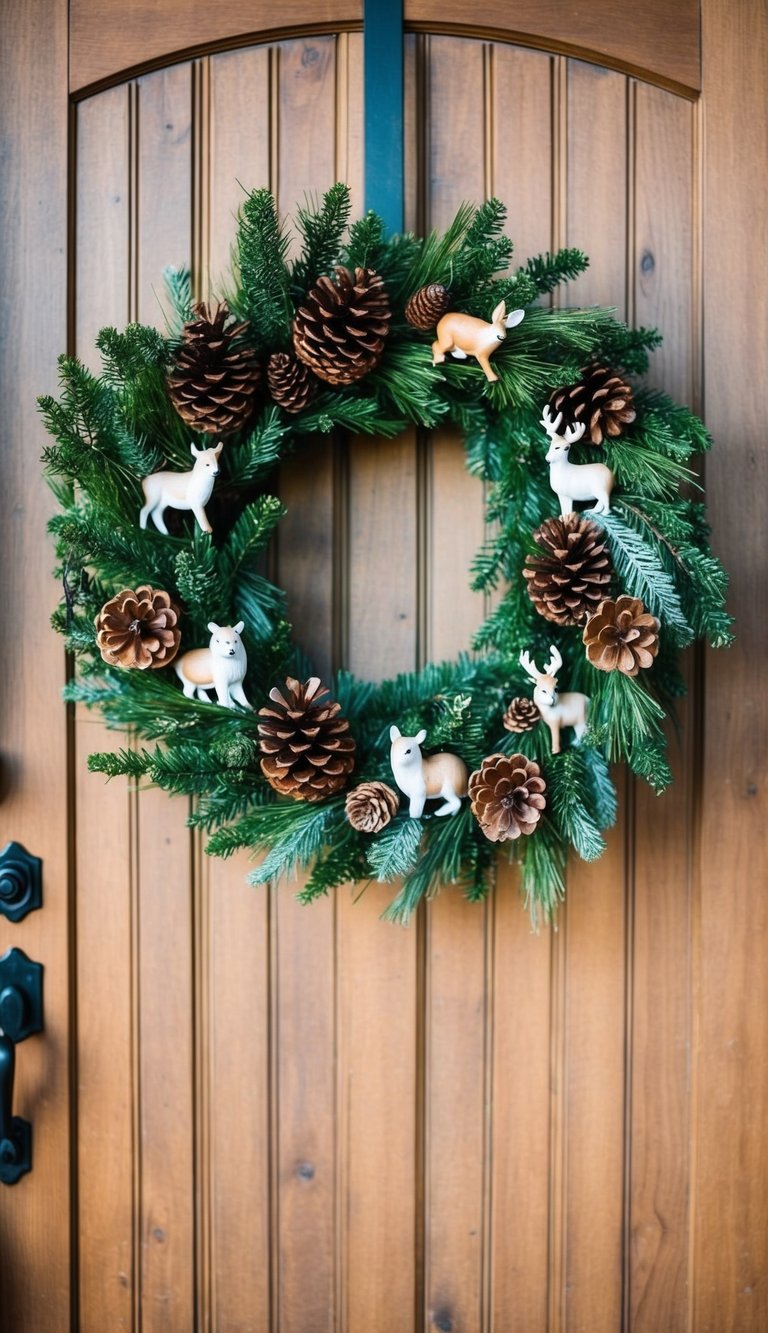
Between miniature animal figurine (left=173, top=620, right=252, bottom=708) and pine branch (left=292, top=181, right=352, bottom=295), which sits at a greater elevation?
pine branch (left=292, top=181, right=352, bottom=295)

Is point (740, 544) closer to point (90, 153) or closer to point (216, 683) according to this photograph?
point (216, 683)

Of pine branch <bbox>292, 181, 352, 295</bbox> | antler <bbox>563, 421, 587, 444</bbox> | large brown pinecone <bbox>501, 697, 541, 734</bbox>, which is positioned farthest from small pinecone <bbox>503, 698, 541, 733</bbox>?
pine branch <bbox>292, 181, 352, 295</bbox>

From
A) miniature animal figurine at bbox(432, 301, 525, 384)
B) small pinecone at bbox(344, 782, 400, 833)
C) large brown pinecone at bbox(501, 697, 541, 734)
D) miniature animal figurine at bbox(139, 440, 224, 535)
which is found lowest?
small pinecone at bbox(344, 782, 400, 833)

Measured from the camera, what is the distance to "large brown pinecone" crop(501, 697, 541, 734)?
79 centimetres

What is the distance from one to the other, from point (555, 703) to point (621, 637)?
0.31 ft

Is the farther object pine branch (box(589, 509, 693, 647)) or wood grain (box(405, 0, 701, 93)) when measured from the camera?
wood grain (box(405, 0, 701, 93))

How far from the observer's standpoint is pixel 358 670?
3.05ft

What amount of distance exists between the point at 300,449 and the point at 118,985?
2.12ft

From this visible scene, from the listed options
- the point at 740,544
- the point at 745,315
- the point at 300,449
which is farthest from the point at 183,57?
the point at 740,544

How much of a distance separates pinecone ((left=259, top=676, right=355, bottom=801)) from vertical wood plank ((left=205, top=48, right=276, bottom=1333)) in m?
0.22

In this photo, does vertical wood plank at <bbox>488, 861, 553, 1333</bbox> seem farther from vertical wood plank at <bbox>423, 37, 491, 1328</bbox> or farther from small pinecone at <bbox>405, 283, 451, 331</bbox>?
small pinecone at <bbox>405, 283, 451, 331</bbox>

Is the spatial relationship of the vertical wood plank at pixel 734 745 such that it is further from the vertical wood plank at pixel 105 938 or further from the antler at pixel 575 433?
the vertical wood plank at pixel 105 938

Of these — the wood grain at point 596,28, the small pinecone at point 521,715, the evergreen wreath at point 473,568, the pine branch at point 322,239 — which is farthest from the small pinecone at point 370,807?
the wood grain at point 596,28

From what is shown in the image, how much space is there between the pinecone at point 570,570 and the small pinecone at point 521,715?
9 centimetres
